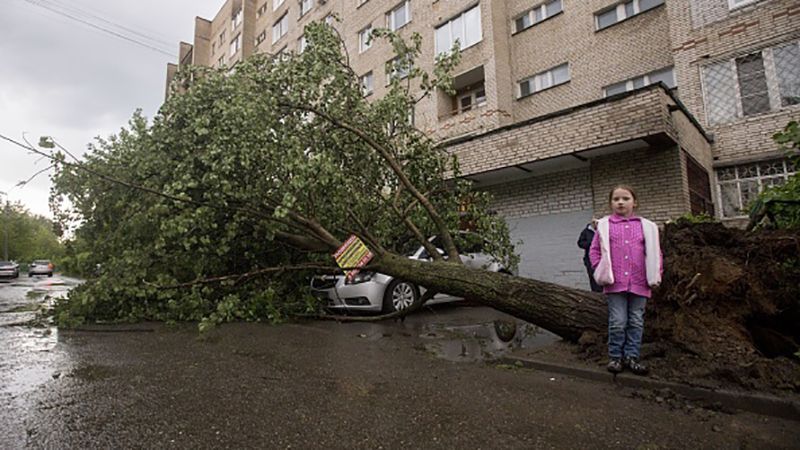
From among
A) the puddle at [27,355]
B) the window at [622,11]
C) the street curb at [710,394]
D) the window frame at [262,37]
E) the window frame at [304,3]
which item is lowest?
the street curb at [710,394]

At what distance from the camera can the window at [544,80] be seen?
1366 cm

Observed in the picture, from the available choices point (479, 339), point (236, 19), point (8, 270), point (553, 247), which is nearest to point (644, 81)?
point (553, 247)

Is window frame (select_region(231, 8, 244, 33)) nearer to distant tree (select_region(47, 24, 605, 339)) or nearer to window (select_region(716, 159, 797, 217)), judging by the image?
distant tree (select_region(47, 24, 605, 339))

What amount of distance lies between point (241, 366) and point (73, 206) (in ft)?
17.9

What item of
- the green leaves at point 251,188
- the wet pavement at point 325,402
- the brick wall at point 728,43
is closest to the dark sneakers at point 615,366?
the wet pavement at point 325,402

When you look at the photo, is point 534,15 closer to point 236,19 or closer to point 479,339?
point 479,339

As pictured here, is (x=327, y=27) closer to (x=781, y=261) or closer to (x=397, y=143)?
(x=397, y=143)

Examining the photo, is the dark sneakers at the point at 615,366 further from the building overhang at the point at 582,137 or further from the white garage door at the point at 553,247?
the white garage door at the point at 553,247

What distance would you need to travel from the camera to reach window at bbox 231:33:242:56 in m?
32.6

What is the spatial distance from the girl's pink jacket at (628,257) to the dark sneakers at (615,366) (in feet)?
2.00

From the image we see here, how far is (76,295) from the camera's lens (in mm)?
7250

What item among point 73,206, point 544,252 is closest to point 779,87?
point 544,252

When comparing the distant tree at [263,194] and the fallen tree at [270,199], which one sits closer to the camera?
the fallen tree at [270,199]

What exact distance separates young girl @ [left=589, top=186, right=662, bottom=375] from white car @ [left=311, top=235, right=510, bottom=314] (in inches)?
133
